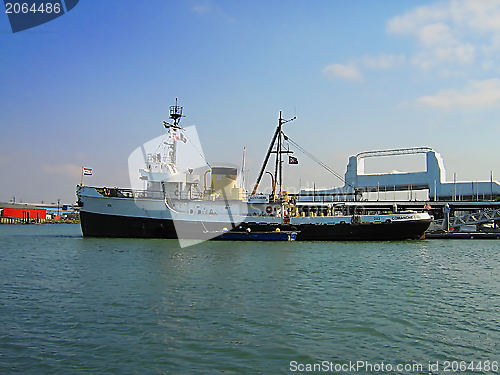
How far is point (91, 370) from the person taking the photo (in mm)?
8359

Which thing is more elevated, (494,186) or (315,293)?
(494,186)

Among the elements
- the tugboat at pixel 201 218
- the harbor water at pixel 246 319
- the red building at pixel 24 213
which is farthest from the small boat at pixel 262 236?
the red building at pixel 24 213

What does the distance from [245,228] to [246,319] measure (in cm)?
2876

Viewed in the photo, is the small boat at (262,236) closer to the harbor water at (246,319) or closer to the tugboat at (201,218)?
the tugboat at (201,218)

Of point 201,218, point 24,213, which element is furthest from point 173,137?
point 24,213

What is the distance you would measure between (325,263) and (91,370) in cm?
1737

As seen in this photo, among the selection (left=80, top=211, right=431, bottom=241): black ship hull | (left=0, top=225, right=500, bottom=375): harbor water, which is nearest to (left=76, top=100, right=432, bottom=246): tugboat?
(left=80, top=211, right=431, bottom=241): black ship hull

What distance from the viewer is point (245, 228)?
40.7m

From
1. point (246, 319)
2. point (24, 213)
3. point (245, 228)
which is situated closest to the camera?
point (246, 319)

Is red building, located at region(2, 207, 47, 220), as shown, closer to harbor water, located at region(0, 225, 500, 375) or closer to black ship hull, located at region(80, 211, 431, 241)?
black ship hull, located at region(80, 211, 431, 241)

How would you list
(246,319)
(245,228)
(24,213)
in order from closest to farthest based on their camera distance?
1. (246,319)
2. (245,228)
3. (24,213)

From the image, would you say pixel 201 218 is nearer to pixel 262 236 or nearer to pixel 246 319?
pixel 262 236

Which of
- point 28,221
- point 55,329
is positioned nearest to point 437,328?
point 55,329

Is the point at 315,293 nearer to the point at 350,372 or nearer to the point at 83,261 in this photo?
the point at 350,372
